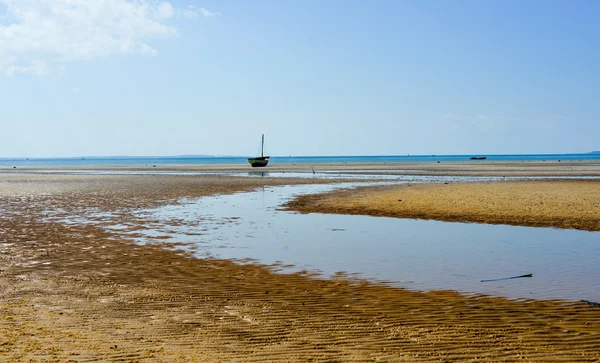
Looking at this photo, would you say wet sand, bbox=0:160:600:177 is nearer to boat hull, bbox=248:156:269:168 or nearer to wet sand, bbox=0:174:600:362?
boat hull, bbox=248:156:269:168

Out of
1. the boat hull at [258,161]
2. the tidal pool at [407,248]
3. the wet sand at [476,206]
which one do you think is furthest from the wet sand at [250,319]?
the boat hull at [258,161]

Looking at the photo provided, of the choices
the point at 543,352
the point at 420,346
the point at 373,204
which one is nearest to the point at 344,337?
the point at 420,346

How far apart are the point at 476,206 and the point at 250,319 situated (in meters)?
20.6

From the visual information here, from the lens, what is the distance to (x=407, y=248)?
53.7 feet

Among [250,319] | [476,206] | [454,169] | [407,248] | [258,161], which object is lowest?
[407,248]

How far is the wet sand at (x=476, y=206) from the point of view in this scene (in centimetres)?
2281

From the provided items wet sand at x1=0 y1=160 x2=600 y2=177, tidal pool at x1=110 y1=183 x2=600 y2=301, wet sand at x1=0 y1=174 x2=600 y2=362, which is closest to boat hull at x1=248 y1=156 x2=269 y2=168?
wet sand at x1=0 y1=160 x2=600 y2=177

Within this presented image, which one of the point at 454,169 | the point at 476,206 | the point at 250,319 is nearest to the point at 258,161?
the point at 454,169

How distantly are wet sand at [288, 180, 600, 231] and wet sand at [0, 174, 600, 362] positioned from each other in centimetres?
1299

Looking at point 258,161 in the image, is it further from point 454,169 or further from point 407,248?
point 407,248

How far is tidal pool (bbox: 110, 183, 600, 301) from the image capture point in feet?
38.7

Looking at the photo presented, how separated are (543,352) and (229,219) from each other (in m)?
17.7

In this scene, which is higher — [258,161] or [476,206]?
[258,161]

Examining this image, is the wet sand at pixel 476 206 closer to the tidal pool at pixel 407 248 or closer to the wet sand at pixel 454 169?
the tidal pool at pixel 407 248
